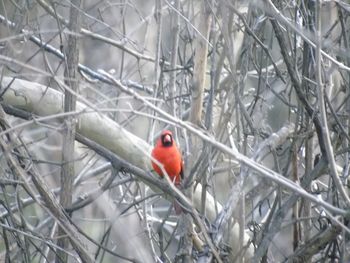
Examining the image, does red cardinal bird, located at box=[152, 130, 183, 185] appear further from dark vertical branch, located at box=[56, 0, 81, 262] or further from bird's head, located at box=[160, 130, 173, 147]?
dark vertical branch, located at box=[56, 0, 81, 262]

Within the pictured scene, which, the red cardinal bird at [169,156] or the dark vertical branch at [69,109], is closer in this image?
the dark vertical branch at [69,109]

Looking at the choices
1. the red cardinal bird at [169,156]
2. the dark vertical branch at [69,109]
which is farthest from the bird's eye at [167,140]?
the dark vertical branch at [69,109]

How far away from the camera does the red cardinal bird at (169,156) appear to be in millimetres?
5189

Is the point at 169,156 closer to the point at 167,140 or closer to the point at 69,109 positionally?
the point at 167,140

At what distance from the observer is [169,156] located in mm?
5203

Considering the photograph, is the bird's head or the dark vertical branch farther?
the bird's head

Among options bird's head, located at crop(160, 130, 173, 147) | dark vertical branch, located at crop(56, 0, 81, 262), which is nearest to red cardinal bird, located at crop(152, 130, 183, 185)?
bird's head, located at crop(160, 130, 173, 147)

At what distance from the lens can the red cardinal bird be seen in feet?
17.0

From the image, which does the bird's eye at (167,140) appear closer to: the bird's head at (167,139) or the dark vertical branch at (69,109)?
the bird's head at (167,139)

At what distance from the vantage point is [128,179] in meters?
5.35

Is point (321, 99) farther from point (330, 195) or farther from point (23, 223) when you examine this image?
point (23, 223)

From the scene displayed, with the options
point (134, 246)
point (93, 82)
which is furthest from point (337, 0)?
point (93, 82)

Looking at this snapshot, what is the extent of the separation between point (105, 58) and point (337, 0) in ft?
15.9

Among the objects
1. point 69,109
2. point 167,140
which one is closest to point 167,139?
point 167,140
